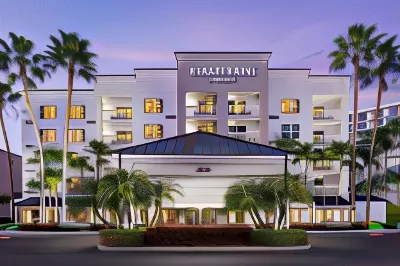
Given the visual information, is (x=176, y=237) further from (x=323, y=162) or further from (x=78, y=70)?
(x=323, y=162)

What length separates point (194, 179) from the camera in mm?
40375

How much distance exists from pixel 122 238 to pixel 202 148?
14.8 m

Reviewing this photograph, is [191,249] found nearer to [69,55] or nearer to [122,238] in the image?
[122,238]

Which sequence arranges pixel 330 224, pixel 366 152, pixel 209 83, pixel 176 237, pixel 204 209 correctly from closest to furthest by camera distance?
pixel 176 237 → pixel 330 224 → pixel 204 209 → pixel 366 152 → pixel 209 83

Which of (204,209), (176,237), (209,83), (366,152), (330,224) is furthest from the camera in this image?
(209,83)

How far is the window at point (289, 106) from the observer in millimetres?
49031

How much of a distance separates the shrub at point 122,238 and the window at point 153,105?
82.5 feet

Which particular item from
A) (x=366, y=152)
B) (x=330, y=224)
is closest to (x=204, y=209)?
(x=330, y=224)

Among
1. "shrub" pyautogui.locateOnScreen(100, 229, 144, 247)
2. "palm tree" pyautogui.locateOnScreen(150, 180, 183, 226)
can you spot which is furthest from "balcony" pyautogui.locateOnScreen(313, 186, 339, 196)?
"shrub" pyautogui.locateOnScreen(100, 229, 144, 247)

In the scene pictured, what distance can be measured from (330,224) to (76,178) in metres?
28.3

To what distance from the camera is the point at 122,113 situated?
50625 millimetres

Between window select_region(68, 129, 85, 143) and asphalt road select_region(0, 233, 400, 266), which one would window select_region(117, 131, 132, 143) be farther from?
asphalt road select_region(0, 233, 400, 266)

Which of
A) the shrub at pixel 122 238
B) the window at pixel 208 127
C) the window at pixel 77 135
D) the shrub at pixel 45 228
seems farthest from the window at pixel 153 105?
the shrub at pixel 122 238

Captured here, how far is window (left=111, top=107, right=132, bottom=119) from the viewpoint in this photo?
50.2 metres
